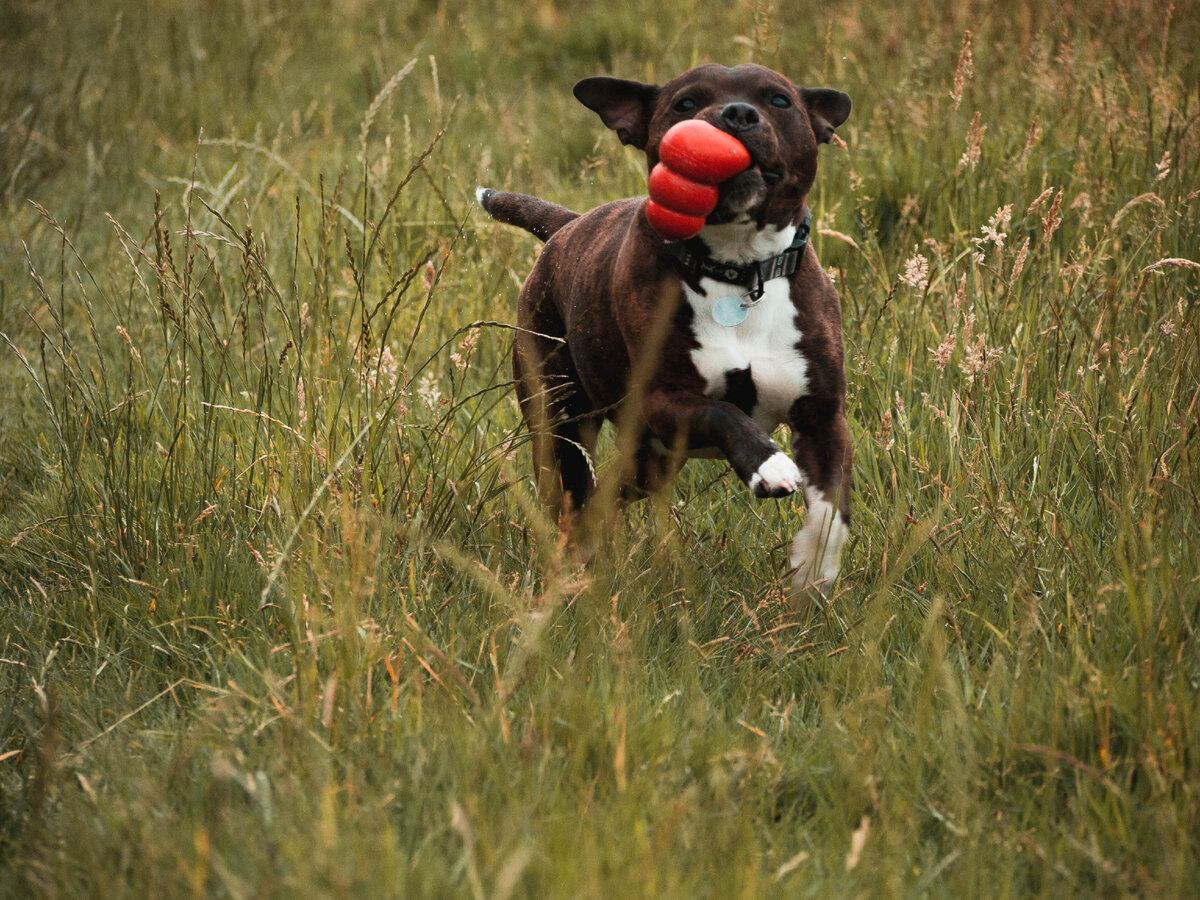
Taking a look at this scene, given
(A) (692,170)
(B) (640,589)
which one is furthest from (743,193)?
(B) (640,589)

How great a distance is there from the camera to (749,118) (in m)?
3.16

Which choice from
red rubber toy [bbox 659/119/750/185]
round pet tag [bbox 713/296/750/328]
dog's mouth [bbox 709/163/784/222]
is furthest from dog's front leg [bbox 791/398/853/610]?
red rubber toy [bbox 659/119/750/185]

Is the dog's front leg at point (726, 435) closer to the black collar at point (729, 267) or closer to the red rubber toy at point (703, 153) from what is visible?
the black collar at point (729, 267)

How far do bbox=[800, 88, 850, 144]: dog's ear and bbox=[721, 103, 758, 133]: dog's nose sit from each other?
1.51ft

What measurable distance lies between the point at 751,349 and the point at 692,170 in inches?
20.4

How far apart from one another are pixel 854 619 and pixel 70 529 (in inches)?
82.9

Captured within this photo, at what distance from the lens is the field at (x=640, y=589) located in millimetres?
2098

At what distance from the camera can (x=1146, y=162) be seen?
184 inches

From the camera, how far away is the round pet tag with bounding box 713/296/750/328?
3279 mm

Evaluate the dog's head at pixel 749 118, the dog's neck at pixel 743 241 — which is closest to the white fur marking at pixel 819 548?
the dog's neck at pixel 743 241

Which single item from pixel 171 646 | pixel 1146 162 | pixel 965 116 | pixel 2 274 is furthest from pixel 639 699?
pixel 2 274

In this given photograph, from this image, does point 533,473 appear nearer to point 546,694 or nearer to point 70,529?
point 70,529

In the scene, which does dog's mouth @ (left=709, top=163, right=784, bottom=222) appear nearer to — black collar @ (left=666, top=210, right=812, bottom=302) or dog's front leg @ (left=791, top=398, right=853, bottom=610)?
black collar @ (left=666, top=210, right=812, bottom=302)

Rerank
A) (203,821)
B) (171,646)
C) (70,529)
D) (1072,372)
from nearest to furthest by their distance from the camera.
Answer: (203,821) → (171,646) → (70,529) → (1072,372)
